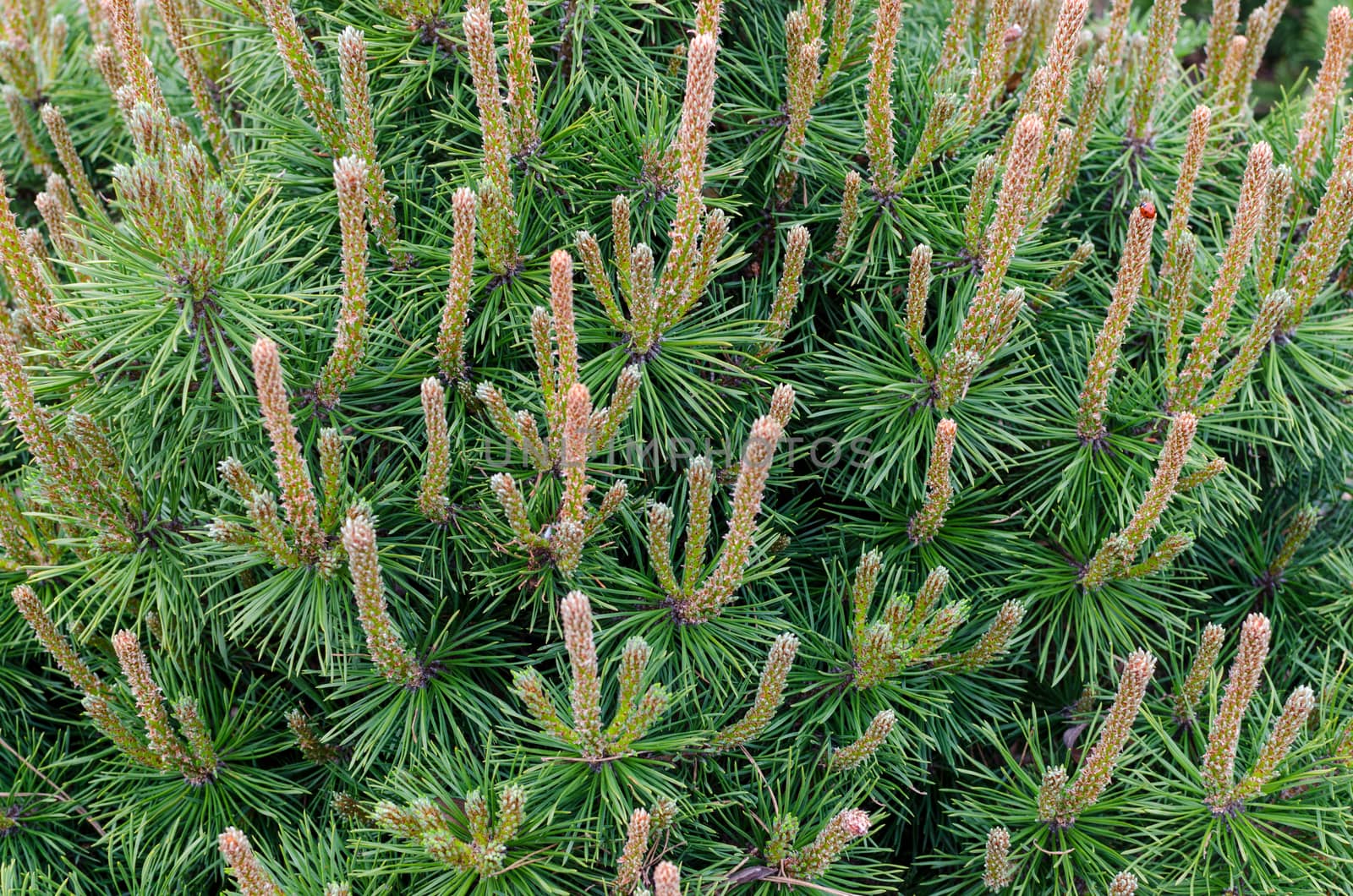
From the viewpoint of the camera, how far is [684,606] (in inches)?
41.3

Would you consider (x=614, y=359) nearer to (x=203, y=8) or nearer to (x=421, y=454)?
(x=421, y=454)

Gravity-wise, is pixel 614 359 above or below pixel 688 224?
below

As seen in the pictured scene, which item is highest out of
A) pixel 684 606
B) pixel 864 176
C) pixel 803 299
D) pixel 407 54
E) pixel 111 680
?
pixel 407 54

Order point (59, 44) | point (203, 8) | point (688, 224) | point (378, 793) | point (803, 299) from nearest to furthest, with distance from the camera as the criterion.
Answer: point (688, 224) < point (378, 793) < point (803, 299) < point (203, 8) < point (59, 44)

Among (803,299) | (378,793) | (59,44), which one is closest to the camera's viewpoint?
(378,793)

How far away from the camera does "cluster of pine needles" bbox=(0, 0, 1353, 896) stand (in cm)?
99

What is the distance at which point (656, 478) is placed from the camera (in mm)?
1127

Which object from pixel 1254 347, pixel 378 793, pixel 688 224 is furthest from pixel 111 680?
pixel 1254 347

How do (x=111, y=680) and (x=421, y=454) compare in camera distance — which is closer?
(x=421, y=454)

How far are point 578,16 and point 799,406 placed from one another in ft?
1.67

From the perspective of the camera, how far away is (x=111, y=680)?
48.9 inches

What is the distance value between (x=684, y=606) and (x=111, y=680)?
2.32 ft

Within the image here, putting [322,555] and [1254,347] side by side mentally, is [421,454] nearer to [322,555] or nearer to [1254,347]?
[322,555]

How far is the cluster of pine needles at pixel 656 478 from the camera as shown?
988mm
